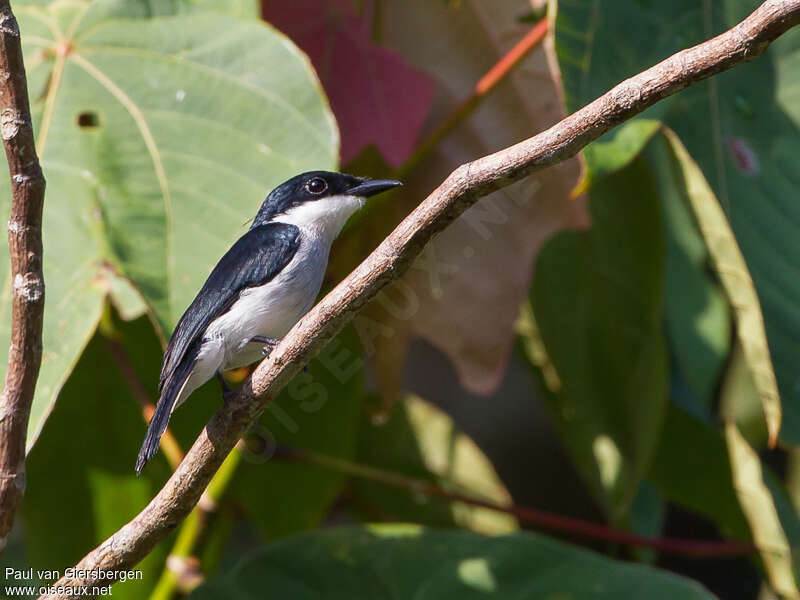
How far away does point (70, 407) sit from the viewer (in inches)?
104

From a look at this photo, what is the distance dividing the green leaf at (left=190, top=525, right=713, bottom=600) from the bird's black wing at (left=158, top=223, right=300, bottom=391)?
831mm

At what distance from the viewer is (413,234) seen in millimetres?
1078

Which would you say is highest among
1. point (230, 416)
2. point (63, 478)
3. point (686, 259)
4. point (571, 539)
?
point (230, 416)

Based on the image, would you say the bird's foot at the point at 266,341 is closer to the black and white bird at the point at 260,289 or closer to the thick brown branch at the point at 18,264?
the black and white bird at the point at 260,289

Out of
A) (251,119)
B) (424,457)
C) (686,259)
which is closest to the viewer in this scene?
(251,119)

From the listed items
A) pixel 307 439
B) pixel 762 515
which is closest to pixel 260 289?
pixel 307 439

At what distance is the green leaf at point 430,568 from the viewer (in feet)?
7.24

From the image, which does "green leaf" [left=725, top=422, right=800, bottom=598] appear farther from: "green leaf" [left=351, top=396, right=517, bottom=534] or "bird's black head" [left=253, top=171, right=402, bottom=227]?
"bird's black head" [left=253, top=171, right=402, bottom=227]

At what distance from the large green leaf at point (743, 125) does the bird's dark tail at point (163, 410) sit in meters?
1.02

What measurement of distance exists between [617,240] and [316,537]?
1169mm

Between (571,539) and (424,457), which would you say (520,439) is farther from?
(424,457)

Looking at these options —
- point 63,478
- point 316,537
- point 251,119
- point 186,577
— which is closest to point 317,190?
point 251,119

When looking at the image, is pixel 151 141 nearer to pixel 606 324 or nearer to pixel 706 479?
pixel 606 324

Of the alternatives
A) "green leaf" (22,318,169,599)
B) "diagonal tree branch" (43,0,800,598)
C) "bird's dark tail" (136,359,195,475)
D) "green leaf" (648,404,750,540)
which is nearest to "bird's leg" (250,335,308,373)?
"bird's dark tail" (136,359,195,475)
